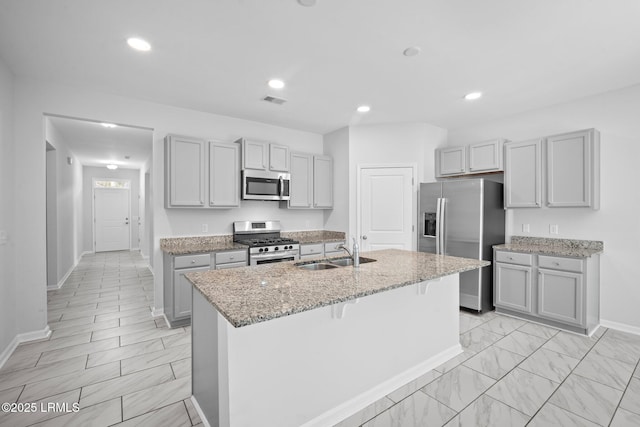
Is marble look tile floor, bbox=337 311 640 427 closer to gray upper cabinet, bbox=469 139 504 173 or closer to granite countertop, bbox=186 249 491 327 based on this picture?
granite countertop, bbox=186 249 491 327

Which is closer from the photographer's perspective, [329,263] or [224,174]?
[329,263]

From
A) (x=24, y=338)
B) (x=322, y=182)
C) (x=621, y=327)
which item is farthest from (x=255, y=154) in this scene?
(x=621, y=327)

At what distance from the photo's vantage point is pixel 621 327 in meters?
3.33

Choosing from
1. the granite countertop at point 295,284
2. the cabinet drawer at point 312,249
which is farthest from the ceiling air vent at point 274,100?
the granite countertop at point 295,284

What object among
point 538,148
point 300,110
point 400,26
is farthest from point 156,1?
point 538,148

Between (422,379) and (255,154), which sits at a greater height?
(255,154)

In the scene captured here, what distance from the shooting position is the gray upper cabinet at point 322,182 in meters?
4.89

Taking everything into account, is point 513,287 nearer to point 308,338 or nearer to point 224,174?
point 308,338

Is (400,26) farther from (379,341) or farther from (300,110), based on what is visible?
(379,341)

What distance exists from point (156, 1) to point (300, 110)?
7.39ft

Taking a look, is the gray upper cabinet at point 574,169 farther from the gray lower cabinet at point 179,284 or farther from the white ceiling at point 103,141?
the white ceiling at point 103,141

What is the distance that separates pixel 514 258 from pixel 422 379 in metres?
2.19

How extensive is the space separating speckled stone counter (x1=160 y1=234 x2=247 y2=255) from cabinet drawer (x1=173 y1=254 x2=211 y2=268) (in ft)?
0.21

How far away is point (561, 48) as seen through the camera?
2.48 meters
